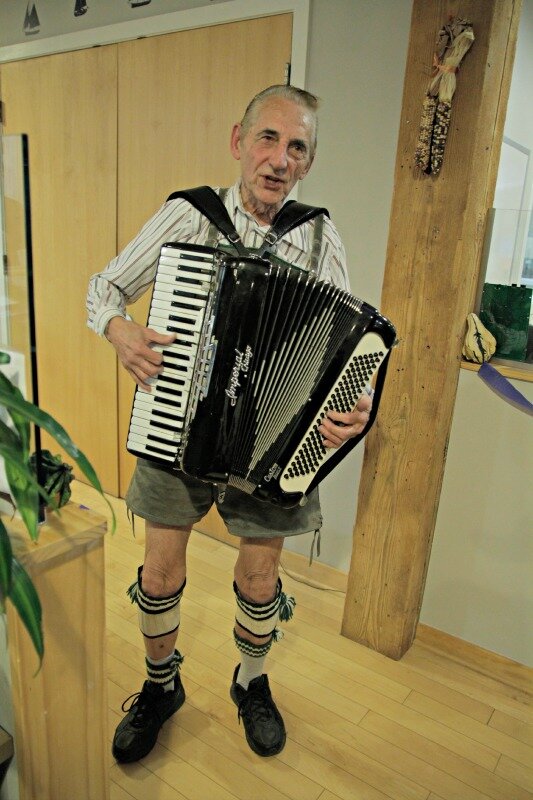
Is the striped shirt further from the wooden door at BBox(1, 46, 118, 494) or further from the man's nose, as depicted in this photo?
the wooden door at BBox(1, 46, 118, 494)

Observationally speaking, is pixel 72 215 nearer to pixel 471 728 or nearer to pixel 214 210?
pixel 214 210

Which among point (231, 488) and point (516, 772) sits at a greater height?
point (231, 488)

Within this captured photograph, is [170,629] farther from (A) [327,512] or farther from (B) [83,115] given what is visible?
(B) [83,115]

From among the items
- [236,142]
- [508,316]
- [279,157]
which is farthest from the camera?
[508,316]

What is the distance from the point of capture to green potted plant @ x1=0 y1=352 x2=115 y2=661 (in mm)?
719

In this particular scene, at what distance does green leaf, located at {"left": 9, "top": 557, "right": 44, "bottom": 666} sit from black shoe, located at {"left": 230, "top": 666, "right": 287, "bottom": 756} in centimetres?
98

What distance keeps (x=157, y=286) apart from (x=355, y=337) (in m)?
0.40

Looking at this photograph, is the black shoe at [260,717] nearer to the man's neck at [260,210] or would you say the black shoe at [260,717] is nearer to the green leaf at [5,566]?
the green leaf at [5,566]

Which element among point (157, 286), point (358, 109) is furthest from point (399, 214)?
point (157, 286)

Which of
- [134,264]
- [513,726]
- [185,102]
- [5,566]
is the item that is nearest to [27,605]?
[5,566]

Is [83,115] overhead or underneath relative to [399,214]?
overhead

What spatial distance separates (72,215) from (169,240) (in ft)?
5.34

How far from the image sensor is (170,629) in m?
1.52

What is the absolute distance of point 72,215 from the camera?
9.21 ft
